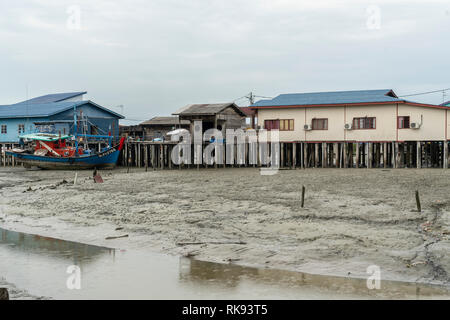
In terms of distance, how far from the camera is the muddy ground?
10.7 meters

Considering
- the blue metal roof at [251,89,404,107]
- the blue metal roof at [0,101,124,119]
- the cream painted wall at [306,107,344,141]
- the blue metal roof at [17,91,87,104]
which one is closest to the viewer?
the blue metal roof at [251,89,404,107]

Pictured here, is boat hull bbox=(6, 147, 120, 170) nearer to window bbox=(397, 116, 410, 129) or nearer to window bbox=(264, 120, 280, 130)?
window bbox=(264, 120, 280, 130)

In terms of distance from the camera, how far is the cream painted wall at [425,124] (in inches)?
1210

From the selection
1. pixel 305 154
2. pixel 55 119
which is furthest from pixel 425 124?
pixel 55 119

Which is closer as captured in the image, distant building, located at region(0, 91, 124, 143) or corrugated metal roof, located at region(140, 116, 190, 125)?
distant building, located at region(0, 91, 124, 143)

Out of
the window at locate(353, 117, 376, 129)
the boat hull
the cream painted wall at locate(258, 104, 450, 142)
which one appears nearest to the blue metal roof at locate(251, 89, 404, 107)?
the cream painted wall at locate(258, 104, 450, 142)

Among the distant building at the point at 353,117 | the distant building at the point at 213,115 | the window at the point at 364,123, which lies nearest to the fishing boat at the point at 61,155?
the distant building at the point at 213,115

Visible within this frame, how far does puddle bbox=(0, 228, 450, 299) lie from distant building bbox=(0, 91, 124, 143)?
107 feet

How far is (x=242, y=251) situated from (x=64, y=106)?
39.1 metres

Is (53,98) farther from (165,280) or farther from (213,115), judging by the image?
(165,280)

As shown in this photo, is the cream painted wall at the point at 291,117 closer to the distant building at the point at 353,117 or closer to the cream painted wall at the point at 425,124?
the distant building at the point at 353,117

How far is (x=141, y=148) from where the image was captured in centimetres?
4125

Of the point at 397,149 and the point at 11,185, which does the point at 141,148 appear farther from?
the point at 397,149
